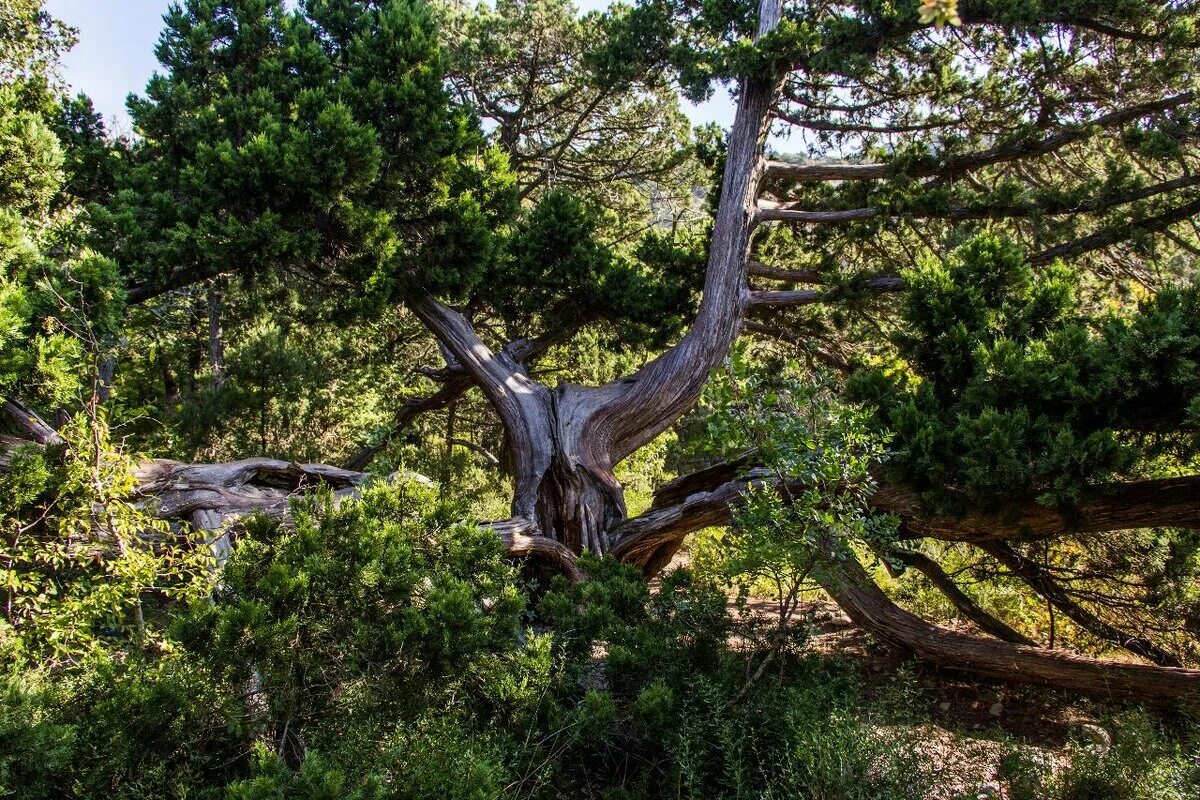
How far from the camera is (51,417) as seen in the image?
6.32 m

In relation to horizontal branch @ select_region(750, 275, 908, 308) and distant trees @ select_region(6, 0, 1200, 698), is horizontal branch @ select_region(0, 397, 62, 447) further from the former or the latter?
horizontal branch @ select_region(750, 275, 908, 308)

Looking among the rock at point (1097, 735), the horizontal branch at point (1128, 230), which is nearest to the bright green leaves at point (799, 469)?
the rock at point (1097, 735)

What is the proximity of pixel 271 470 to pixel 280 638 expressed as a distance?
3.32m

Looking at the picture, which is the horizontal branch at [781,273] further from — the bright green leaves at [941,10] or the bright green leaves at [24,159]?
the bright green leaves at [941,10]

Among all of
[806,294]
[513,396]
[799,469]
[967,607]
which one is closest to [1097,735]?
[967,607]

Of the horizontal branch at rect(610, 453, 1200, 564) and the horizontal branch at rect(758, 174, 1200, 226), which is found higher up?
the horizontal branch at rect(758, 174, 1200, 226)

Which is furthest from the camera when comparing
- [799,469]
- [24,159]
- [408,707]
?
[24,159]

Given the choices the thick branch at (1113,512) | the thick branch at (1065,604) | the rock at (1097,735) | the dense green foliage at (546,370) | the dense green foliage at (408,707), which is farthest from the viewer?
the thick branch at (1065,604)

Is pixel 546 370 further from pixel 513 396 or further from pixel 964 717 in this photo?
pixel 964 717

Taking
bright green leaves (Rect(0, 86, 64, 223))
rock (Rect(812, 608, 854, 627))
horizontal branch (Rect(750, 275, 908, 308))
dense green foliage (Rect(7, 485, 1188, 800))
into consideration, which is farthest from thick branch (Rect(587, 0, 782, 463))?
bright green leaves (Rect(0, 86, 64, 223))

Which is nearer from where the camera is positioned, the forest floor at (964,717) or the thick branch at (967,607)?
the forest floor at (964,717)

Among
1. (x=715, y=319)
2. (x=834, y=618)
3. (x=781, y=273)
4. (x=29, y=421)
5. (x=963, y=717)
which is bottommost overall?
(x=963, y=717)

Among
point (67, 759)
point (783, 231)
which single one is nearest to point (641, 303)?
point (783, 231)

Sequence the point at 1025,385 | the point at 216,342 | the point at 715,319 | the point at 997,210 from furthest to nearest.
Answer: the point at 216,342
the point at 715,319
the point at 997,210
the point at 1025,385
